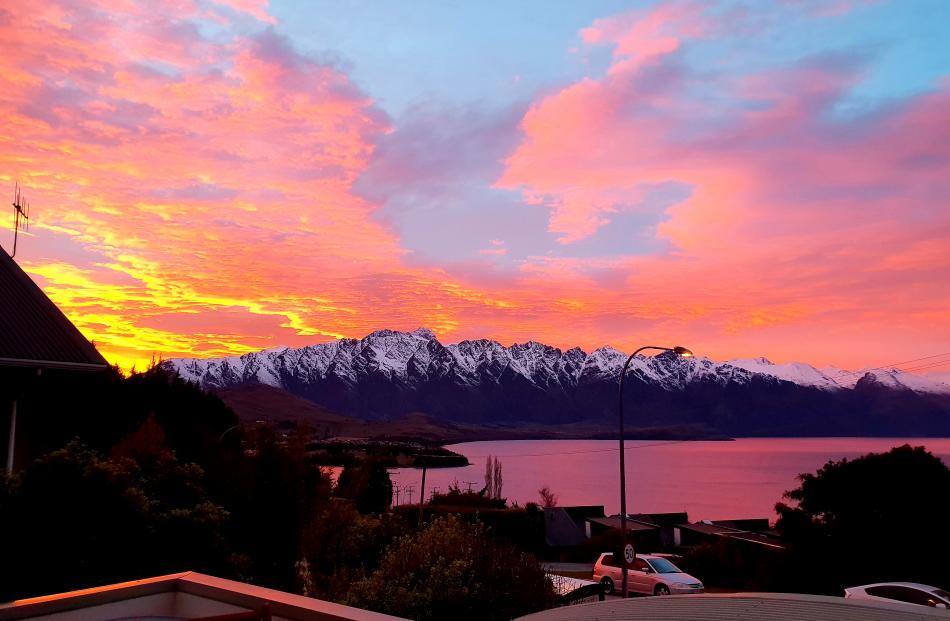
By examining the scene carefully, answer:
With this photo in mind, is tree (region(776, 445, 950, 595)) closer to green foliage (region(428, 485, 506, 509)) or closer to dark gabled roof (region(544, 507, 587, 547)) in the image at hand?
green foliage (region(428, 485, 506, 509))

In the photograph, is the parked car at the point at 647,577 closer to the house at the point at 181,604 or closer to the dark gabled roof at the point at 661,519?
the house at the point at 181,604

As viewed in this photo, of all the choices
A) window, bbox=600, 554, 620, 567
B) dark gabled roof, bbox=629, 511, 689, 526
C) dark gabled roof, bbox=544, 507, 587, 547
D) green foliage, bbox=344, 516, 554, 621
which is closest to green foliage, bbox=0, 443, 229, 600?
green foliage, bbox=344, 516, 554, 621

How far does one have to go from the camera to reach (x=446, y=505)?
66625mm

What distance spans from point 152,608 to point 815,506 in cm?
3985

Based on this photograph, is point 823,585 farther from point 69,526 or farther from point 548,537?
point 548,537

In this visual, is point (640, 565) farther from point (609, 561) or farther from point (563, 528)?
point (563, 528)

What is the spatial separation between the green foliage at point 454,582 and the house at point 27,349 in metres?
7.38

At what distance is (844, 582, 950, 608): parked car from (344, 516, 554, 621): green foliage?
1135 cm

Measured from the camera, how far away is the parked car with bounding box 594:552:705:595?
2731cm

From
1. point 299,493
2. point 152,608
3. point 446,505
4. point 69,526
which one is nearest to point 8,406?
point 69,526

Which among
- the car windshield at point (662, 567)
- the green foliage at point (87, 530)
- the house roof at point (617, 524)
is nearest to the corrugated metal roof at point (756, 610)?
the green foliage at point (87, 530)

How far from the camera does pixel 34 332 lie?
1564 centimetres

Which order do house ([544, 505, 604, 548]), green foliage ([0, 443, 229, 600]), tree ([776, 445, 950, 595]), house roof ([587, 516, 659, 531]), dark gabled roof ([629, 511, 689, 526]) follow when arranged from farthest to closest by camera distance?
dark gabled roof ([629, 511, 689, 526]), house ([544, 505, 604, 548]), house roof ([587, 516, 659, 531]), tree ([776, 445, 950, 595]), green foliage ([0, 443, 229, 600])

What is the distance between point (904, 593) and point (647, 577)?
9.54 m
